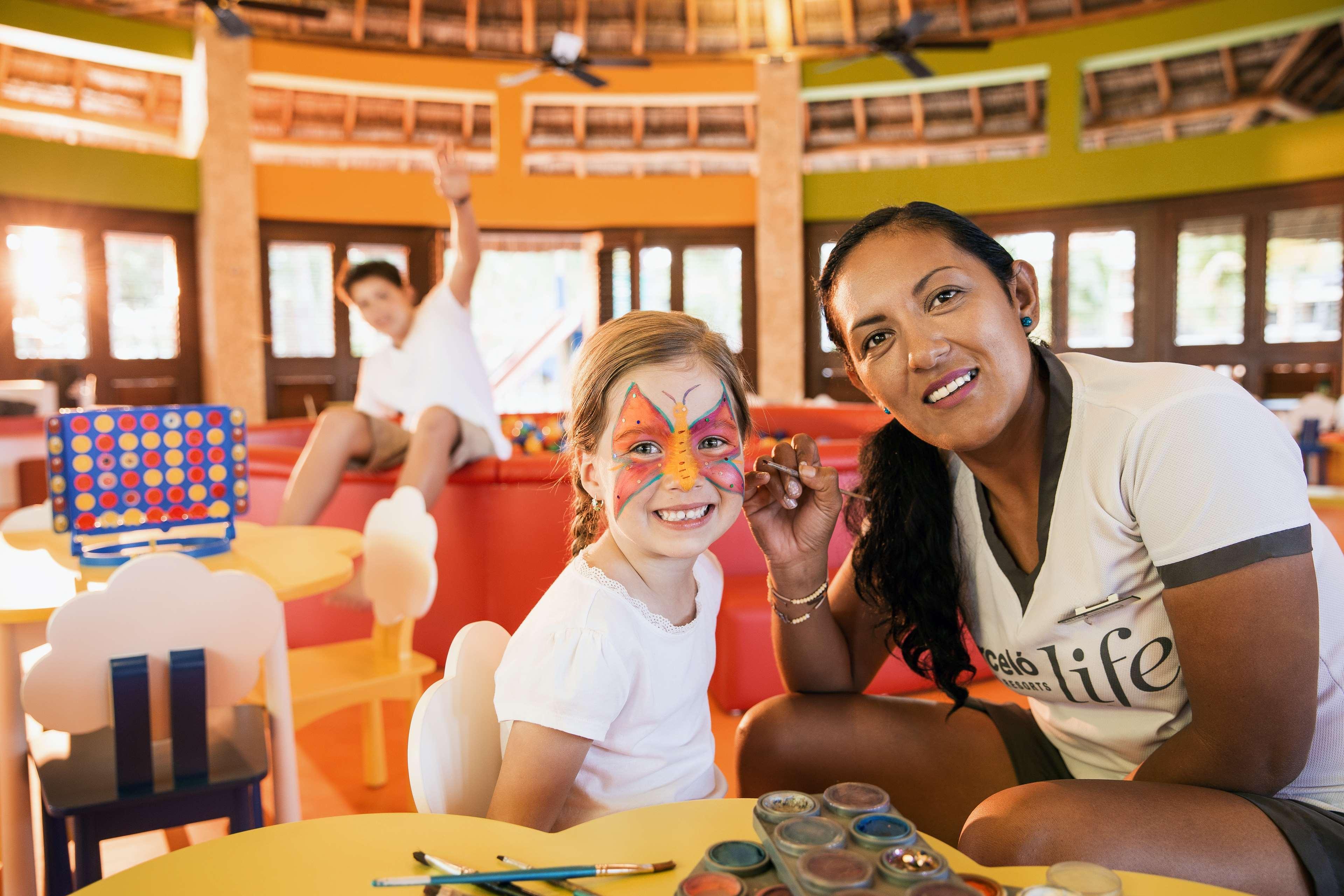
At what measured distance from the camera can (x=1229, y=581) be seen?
1039 millimetres

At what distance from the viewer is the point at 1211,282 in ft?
31.1

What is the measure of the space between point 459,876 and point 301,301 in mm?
10276

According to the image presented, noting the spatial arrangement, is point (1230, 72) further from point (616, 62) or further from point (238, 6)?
point (238, 6)

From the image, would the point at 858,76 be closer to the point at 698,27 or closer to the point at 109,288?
the point at 698,27

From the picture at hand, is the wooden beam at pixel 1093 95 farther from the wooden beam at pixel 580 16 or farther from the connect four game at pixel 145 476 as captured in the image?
the connect four game at pixel 145 476

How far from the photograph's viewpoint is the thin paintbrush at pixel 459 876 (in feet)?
2.38

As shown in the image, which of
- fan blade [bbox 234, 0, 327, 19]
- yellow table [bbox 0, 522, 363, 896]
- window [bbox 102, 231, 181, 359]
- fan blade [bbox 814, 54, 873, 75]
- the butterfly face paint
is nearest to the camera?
the butterfly face paint

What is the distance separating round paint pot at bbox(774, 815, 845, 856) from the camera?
0.69 metres

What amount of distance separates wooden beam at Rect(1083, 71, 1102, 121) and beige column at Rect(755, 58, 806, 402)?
323 cm

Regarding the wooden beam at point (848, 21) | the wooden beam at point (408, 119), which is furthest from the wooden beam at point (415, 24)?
the wooden beam at point (848, 21)

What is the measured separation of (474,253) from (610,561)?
2523 mm

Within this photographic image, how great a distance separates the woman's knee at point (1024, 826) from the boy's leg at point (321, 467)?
2.56 meters

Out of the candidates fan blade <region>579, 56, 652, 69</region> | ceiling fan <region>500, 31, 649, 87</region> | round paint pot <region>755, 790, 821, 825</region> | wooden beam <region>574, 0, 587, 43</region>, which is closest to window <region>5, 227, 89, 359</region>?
ceiling fan <region>500, 31, 649, 87</region>

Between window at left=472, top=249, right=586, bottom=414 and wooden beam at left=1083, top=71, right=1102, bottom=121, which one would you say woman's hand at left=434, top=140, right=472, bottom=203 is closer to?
window at left=472, top=249, right=586, bottom=414
